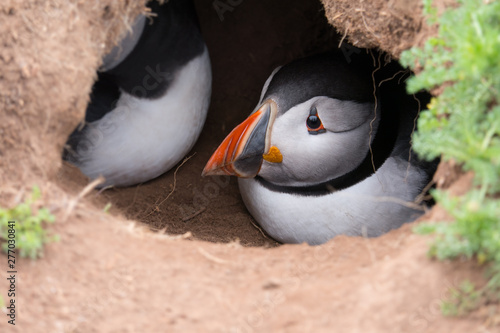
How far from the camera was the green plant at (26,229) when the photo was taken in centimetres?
177

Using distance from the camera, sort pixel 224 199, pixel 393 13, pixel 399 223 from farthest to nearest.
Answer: pixel 224 199 → pixel 399 223 → pixel 393 13

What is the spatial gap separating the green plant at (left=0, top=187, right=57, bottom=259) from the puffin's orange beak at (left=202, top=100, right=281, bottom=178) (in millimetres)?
1243

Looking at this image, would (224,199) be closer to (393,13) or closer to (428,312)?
(393,13)

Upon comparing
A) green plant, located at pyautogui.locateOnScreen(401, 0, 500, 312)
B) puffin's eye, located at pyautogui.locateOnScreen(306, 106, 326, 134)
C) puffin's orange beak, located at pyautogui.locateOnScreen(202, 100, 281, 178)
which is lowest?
puffin's orange beak, located at pyautogui.locateOnScreen(202, 100, 281, 178)

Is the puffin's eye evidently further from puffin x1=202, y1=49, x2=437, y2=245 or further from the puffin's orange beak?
the puffin's orange beak

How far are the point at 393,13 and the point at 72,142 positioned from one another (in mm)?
1729

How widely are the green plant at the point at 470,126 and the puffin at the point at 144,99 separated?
1594 millimetres

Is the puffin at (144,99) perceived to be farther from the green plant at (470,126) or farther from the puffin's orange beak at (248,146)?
the green plant at (470,126)

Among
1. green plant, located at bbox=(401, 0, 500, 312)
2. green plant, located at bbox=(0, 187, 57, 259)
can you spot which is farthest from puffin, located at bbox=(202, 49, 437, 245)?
green plant, located at bbox=(0, 187, 57, 259)

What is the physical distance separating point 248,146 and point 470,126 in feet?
4.70

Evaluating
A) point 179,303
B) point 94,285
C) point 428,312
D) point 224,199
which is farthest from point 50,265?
point 224,199

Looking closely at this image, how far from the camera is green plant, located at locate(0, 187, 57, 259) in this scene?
1.77 m

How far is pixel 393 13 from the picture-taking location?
7.92 ft

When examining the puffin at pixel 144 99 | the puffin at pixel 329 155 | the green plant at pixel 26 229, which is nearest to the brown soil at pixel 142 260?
the green plant at pixel 26 229
